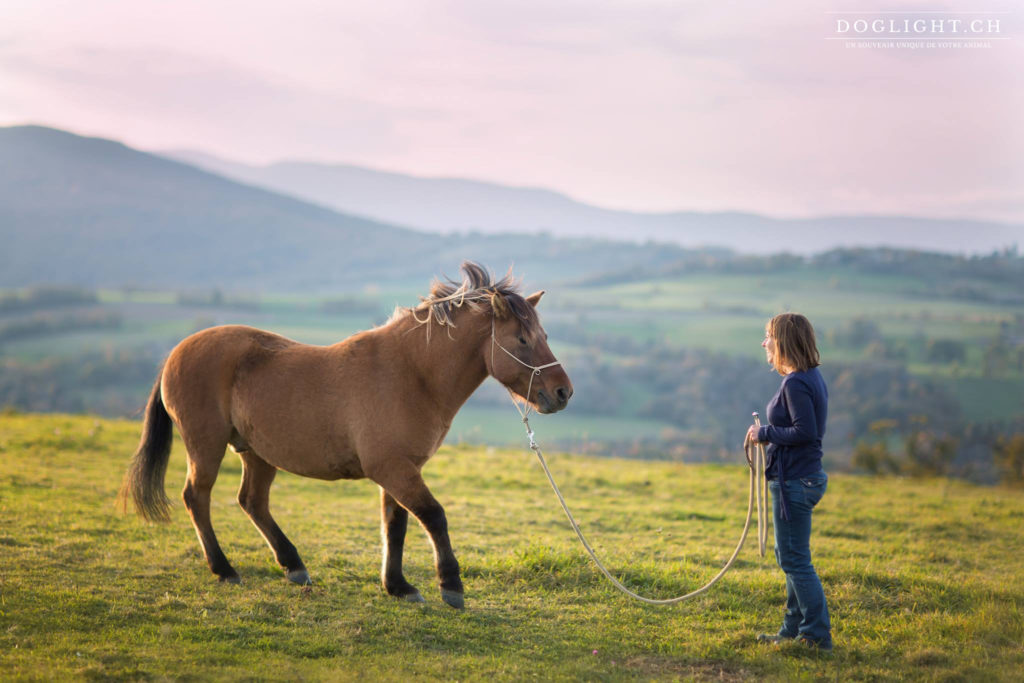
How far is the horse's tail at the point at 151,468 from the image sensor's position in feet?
21.3

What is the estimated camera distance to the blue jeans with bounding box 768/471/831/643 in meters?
4.78

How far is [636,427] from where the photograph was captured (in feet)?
196

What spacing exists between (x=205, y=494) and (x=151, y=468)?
2.53 ft

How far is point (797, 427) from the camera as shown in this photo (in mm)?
4707

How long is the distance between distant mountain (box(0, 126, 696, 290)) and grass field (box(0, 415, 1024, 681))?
382 feet

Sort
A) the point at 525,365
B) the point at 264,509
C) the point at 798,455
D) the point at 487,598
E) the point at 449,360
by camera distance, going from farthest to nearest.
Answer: the point at 264,509 < the point at 487,598 < the point at 449,360 < the point at 525,365 < the point at 798,455

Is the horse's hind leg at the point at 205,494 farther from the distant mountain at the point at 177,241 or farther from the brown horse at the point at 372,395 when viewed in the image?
the distant mountain at the point at 177,241

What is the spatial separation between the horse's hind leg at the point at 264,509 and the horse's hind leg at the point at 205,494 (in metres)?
0.30

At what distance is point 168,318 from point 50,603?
9944 centimetres

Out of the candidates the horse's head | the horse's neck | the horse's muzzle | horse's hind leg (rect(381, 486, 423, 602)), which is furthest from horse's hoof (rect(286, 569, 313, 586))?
the horse's muzzle

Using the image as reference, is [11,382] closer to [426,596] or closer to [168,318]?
[168,318]

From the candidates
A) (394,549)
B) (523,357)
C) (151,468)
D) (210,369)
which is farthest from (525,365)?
(151,468)

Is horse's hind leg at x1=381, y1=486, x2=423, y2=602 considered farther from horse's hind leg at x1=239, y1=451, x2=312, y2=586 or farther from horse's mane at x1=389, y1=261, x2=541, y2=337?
horse's mane at x1=389, y1=261, x2=541, y2=337

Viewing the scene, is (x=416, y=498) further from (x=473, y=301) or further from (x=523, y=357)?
(x=473, y=301)
